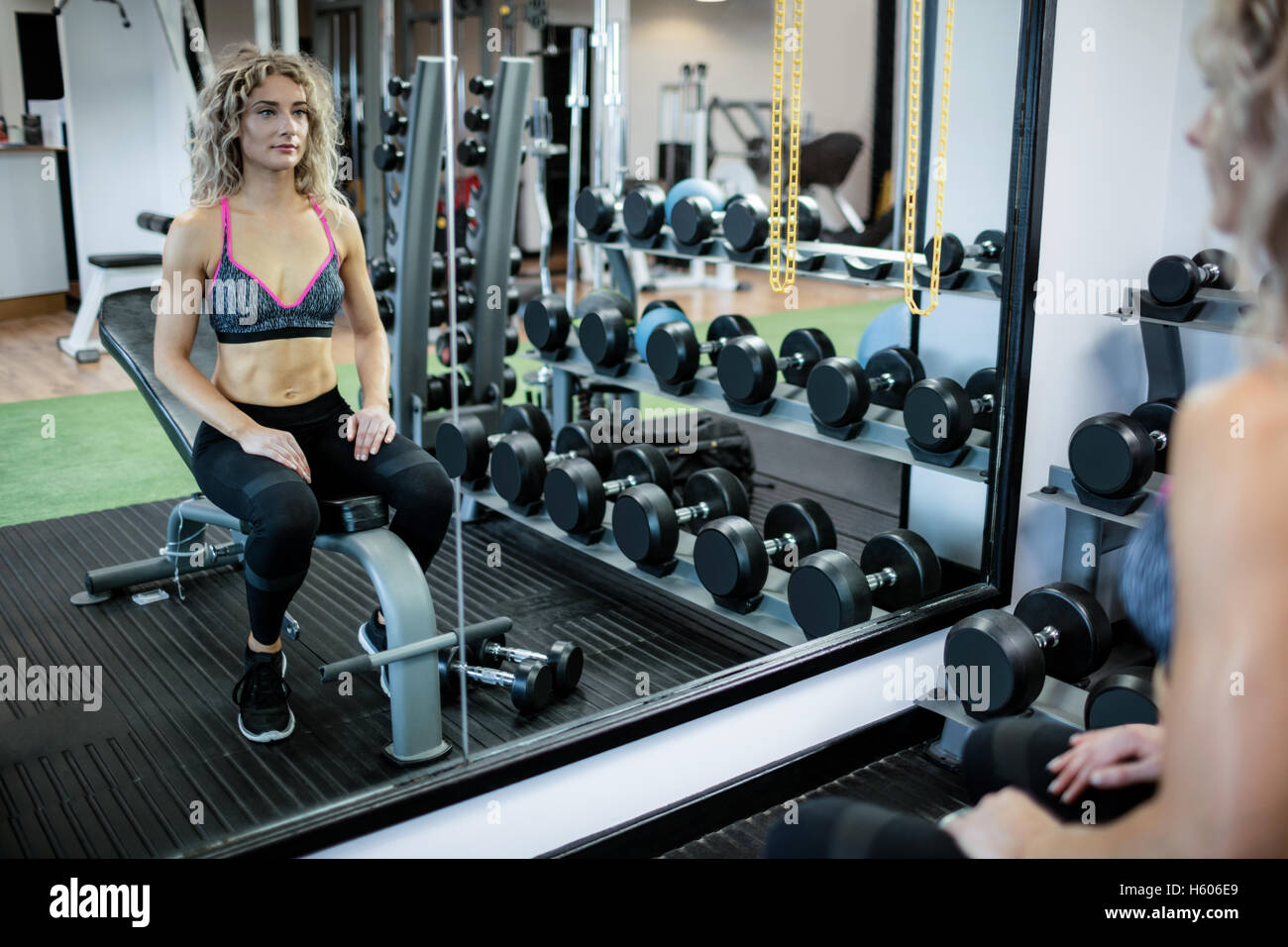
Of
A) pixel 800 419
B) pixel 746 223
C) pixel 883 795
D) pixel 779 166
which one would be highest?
pixel 779 166

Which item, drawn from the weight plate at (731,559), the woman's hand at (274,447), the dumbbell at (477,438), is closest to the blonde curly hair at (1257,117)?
the woman's hand at (274,447)

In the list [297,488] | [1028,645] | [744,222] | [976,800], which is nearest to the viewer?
[976,800]

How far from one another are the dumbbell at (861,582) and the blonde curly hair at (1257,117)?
1.58m

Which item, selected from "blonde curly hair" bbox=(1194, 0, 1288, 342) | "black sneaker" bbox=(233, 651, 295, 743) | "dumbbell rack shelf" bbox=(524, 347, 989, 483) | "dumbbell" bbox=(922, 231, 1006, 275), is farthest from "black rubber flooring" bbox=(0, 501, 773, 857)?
"blonde curly hair" bbox=(1194, 0, 1288, 342)

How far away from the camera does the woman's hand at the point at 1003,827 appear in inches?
37.6

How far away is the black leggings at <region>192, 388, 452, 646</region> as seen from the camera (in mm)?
1938

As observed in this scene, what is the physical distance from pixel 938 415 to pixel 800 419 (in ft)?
1.47

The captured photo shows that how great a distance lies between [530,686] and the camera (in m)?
2.19

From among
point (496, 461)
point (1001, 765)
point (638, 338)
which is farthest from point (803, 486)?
point (1001, 765)

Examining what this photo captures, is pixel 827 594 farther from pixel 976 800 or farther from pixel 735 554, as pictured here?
pixel 976 800

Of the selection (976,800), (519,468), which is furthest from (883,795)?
(519,468)

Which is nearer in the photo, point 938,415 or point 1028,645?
point 1028,645
